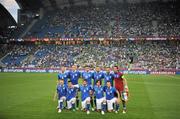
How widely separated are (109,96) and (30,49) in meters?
57.0

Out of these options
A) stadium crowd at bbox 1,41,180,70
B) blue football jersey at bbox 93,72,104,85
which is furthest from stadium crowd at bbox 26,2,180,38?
blue football jersey at bbox 93,72,104,85

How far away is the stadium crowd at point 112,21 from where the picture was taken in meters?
64.4

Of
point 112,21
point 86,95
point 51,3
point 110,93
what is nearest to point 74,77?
point 86,95

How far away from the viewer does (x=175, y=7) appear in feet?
222

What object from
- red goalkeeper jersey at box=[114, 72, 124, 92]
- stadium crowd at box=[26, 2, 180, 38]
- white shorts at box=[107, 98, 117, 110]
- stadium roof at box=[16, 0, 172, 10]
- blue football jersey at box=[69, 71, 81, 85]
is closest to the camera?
white shorts at box=[107, 98, 117, 110]

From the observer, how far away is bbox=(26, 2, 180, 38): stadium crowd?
64.4 meters

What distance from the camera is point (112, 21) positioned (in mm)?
69750

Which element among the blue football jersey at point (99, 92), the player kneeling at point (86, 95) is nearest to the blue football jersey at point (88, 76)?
the player kneeling at point (86, 95)

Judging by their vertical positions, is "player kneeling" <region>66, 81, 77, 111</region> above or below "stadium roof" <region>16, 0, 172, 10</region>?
below

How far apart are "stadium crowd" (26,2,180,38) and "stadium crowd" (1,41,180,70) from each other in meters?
2.45

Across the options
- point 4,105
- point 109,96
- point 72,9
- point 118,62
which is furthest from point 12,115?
point 72,9

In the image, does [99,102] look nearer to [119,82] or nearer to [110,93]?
[110,93]

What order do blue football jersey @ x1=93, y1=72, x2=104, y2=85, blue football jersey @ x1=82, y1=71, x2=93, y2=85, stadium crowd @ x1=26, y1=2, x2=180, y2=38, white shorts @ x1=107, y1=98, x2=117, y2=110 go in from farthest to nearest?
1. stadium crowd @ x1=26, y1=2, x2=180, y2=38
2. blue football jersey @ x1=82, y1=71, x2=93, y2=85
3. blue football jersey @ x1=93, y1=72, x2=104, y2=85
4. white shorts @ x1=107, y1=98, x2=117, y2=110

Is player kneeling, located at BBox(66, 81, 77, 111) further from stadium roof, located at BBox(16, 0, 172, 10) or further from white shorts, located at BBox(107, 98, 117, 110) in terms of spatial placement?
stadium roof, located at BBox(16, 0, 172, 10)
